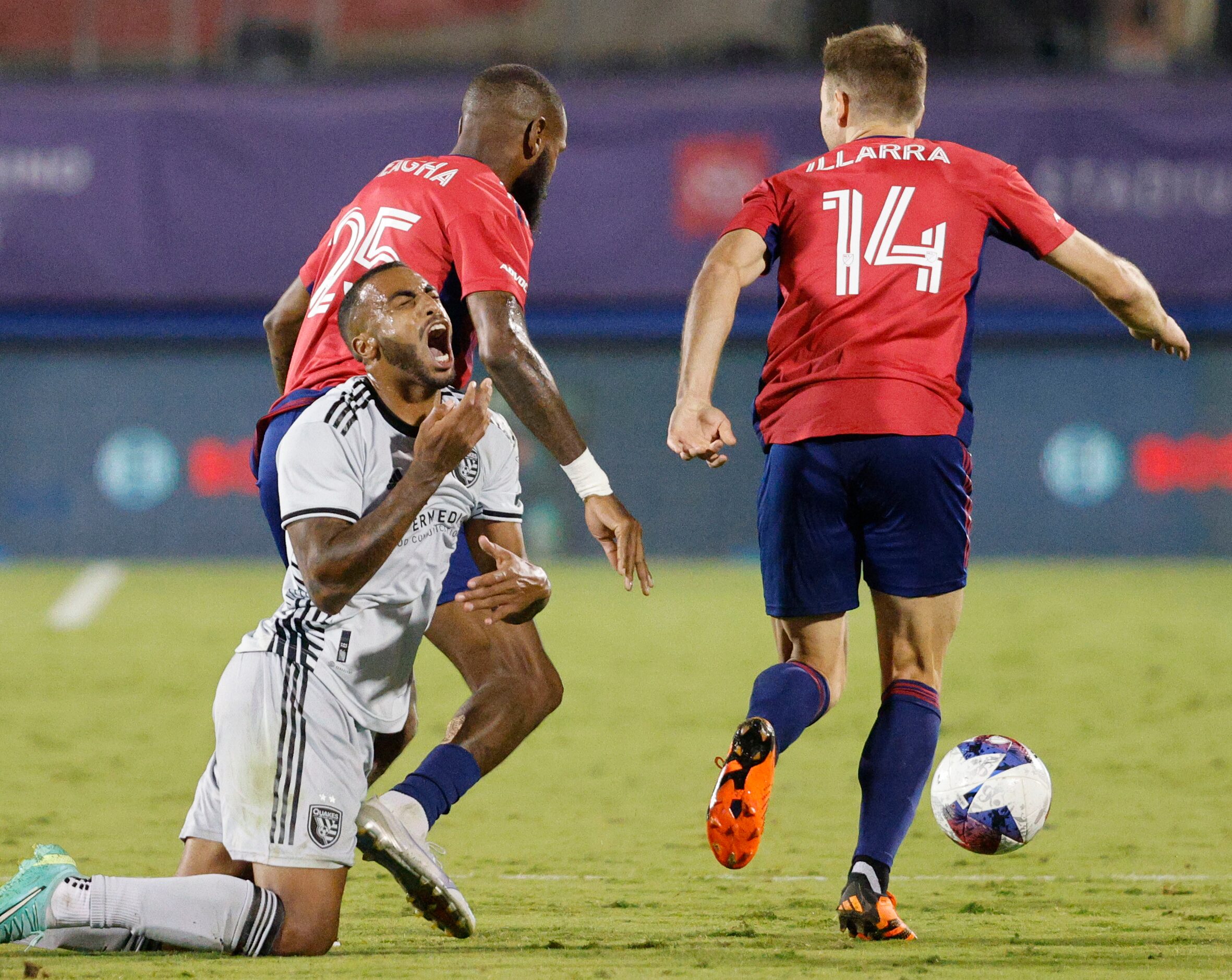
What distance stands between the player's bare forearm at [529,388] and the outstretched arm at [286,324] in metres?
0.81

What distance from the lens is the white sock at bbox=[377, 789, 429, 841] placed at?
3.79 meters

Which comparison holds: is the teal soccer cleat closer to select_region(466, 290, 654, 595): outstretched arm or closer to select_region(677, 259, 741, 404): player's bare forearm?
select_region(466, 290, 654, 595): outstretched arm

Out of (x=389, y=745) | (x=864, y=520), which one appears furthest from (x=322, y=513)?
(x=864, y=520)

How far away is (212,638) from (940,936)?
8.01 m

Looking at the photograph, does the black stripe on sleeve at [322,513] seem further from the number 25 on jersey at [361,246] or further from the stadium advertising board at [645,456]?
the stadium advertising board at [645,456]

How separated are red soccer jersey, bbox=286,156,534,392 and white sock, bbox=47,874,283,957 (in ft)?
4.21

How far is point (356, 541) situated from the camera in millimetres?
3637

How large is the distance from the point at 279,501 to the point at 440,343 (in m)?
0.59

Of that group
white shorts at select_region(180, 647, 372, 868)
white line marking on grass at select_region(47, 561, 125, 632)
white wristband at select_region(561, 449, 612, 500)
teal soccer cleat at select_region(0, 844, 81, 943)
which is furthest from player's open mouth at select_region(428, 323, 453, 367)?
white line marking on grass at select_region(47, 561, 125, 632)

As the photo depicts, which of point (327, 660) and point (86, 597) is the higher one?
point (327, 660)

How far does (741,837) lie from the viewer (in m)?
3.68

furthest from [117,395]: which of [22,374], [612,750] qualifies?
[612,750]

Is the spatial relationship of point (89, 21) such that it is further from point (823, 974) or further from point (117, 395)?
point (823, 974)

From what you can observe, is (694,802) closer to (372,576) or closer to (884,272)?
(884,272)
